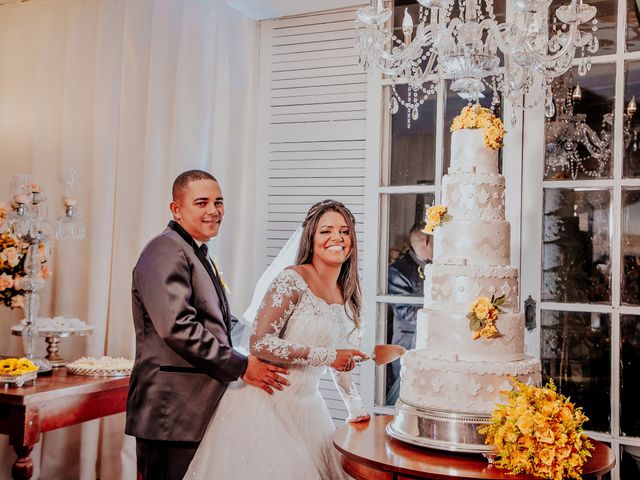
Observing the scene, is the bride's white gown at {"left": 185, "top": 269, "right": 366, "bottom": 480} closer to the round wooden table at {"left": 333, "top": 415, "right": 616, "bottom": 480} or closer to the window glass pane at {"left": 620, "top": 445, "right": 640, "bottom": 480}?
the round wooden table at {"left": 333, "top": 415, "right": 616, "bottom": 480}

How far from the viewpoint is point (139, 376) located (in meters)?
2.96

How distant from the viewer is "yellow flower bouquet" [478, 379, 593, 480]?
239cm

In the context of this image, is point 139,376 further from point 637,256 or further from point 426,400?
point 637,256

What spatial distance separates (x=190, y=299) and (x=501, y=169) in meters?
1.68

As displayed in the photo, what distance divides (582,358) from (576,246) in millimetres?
513

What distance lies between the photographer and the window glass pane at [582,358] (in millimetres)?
3424

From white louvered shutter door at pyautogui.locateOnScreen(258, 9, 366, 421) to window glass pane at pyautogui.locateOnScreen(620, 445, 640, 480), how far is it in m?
1.46

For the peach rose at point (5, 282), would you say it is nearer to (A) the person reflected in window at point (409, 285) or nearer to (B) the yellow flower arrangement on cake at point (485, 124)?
(A) the person reflected in window at point (409, 285)

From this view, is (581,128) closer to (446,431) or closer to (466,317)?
(466,317)

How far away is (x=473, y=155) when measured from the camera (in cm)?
288

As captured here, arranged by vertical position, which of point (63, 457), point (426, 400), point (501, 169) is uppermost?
point (501, 169)

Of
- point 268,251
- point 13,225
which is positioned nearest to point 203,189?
point 13,225

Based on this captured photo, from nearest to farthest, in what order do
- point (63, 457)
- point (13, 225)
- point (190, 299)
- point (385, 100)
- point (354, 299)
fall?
point (190, 299)
point (354, 299)
point (13, 225)
point (385, 100)
point (63, 457)

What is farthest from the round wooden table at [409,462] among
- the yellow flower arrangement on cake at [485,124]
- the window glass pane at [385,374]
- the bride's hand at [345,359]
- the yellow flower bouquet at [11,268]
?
the yellow flower bouquet at [11,268]
